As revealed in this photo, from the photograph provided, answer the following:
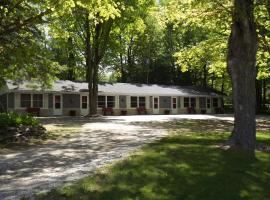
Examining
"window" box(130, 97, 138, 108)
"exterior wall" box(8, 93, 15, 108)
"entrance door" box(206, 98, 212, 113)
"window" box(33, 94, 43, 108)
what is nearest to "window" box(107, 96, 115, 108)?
"window" box(130, 97, 138, 108)

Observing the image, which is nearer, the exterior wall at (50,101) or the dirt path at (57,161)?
the dirt path at (57,161)

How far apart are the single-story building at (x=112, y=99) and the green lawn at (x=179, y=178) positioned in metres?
21.2

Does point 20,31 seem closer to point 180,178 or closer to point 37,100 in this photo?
point 180,178

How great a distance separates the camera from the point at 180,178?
927 cm

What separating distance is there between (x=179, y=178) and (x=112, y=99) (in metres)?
34.2

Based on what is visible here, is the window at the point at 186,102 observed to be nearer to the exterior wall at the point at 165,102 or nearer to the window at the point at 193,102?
the window at the point at 193,102

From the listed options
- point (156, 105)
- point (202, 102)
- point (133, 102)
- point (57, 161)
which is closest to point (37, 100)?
point (133, 102)

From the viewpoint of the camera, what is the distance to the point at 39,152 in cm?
1361

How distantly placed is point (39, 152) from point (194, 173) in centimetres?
615

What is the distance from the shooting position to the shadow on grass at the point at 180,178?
816cm

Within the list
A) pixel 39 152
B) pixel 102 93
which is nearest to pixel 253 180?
pixel 39 152

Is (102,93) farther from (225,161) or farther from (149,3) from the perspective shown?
(225,161)

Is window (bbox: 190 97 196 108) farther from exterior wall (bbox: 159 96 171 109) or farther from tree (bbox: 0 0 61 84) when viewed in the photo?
tree (bbox: 0 0 61 84)

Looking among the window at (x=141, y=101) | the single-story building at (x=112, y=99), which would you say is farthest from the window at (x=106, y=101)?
the window at (x=141, y=101)
